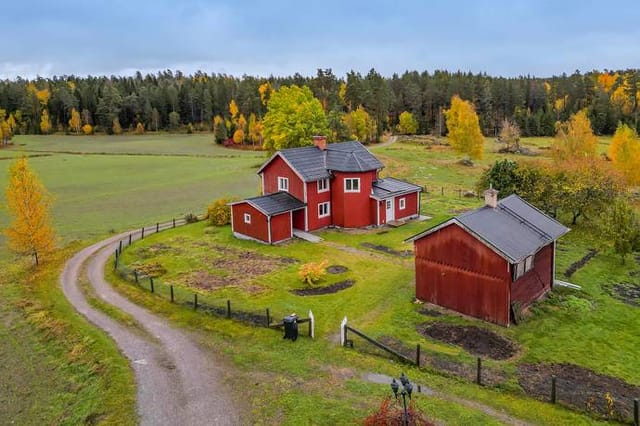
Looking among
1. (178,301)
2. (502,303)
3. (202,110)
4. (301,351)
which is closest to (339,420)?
(301,351)

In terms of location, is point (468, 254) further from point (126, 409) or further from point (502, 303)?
point (126, 409)

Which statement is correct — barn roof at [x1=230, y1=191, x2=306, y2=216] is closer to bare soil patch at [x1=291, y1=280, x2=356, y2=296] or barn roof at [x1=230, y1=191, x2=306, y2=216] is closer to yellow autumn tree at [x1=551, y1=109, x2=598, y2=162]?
bare soil patch at [x1=291, y1=280, x2=356, y2=296]

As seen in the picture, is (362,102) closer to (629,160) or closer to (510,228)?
(629,160)

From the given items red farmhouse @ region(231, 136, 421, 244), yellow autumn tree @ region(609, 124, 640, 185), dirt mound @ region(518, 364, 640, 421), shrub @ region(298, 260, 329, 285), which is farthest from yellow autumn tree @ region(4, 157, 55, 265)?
yellow autumn tree @ region(609, 124, 640, 185)

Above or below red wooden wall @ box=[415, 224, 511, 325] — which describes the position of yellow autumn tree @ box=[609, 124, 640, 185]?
above

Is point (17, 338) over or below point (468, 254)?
below

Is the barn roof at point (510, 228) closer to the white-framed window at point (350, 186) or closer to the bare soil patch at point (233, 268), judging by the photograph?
the bare soil patch at point (233, 268)

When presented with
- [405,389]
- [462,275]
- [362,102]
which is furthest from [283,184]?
[362,102]

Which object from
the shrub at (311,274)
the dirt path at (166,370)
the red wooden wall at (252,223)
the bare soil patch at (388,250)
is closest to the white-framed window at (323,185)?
the red wooden wall at (252,223)
